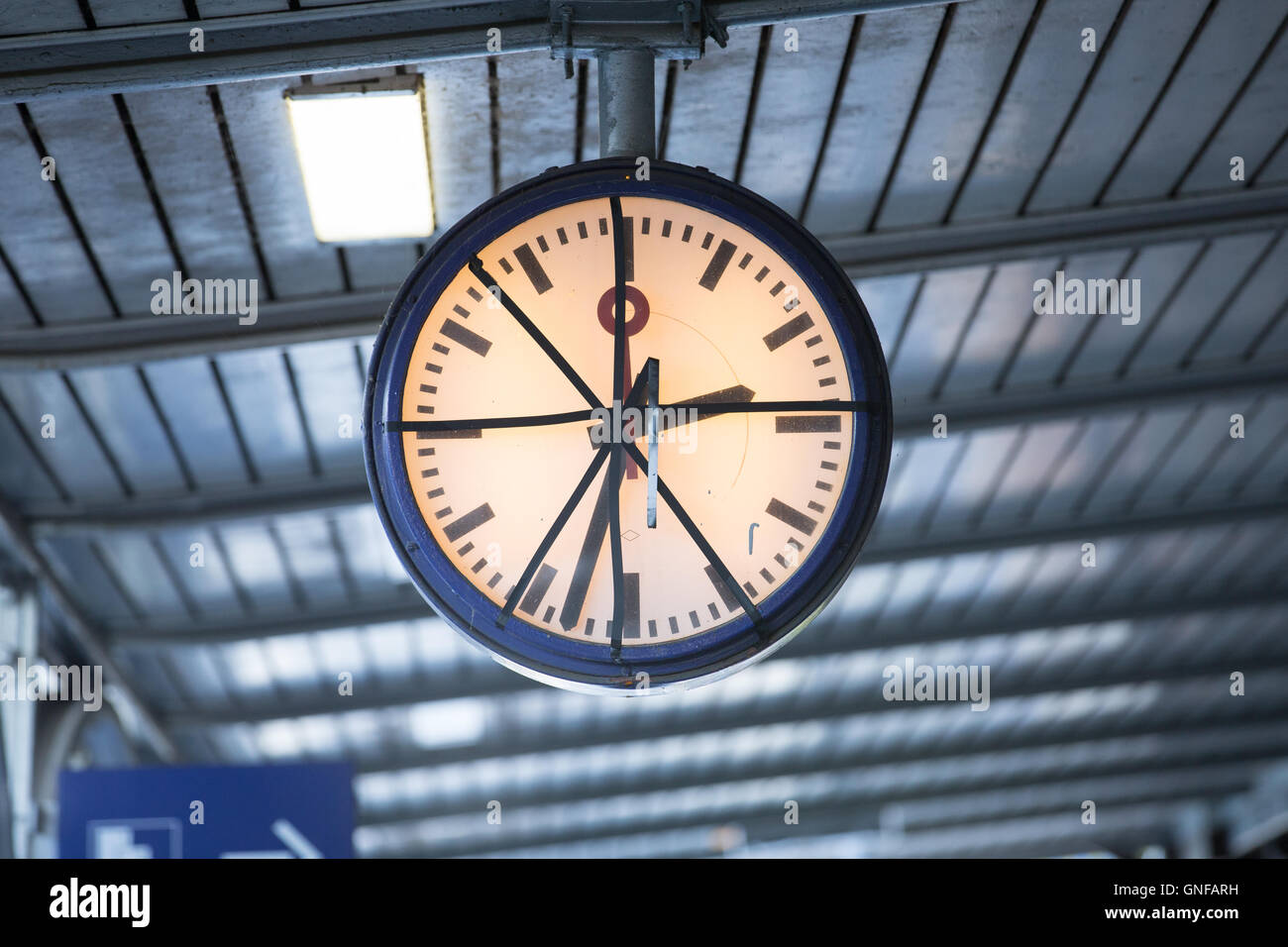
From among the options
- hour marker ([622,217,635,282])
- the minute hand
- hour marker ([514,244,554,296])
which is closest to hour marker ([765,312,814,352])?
the minute hand

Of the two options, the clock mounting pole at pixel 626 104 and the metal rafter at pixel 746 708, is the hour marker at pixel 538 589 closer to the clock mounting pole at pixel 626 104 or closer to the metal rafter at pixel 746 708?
the clock mounting pole at pixel 626 104

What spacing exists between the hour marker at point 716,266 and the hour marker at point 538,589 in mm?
820

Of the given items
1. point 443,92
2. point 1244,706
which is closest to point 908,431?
point 443,92

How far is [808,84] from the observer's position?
21.2 ft

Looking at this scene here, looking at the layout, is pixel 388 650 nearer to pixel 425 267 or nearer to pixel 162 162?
pixel 162 162

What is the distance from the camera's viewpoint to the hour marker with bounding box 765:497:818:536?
3.49m

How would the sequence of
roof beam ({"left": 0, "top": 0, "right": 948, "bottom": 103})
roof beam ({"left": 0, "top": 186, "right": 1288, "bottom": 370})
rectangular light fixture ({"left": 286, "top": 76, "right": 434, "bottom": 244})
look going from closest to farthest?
roof beam ({"left": 0, "top": 0, "right": 948, "bottom": 103}), rectangular light fixture ({"left": 286, "top": 76, "right": 434, "bottom": 244}), roof beam ({"left": 0, "top": 186, "right": 1288, "bottom": 370})

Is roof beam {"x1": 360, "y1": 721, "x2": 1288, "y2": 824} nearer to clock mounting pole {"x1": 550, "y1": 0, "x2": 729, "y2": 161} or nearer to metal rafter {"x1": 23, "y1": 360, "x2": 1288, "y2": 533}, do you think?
metal rafter {"x1": 23, "y1": 360, "x2": 1288, "y2": 533}

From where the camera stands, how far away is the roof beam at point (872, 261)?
7445mm

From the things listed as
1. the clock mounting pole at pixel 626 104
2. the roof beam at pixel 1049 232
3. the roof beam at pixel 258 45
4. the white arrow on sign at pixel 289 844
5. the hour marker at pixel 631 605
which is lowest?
the white arrow on sign at pixel 289 844

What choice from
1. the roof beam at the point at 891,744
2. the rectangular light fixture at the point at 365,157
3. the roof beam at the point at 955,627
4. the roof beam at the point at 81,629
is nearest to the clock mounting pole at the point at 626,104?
the rectangular light fixture at the point at 365,157

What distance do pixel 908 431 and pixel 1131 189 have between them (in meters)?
2.38

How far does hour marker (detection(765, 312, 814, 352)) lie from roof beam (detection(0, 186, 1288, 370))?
163 inches

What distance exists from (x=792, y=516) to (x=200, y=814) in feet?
19.4
